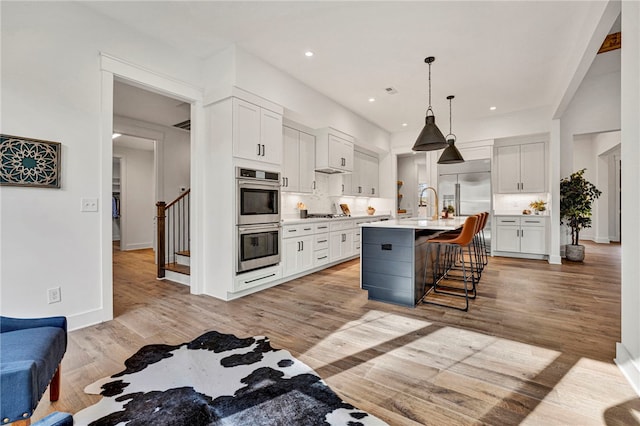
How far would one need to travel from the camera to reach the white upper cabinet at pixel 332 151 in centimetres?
527

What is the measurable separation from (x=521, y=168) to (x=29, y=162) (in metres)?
7.67

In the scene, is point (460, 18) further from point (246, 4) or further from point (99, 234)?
point (99, 234)

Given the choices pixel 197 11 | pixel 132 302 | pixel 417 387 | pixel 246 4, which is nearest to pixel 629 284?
pixel 417 387

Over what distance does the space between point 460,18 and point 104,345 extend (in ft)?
14.5

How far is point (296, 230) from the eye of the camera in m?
4.39

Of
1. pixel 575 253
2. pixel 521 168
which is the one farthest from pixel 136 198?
pixel 575 253

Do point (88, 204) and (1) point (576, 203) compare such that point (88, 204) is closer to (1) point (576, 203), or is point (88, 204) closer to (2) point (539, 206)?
(1) point (576, 203)

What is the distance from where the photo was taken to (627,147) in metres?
1.91

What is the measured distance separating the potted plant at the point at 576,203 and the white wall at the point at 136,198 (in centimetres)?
899

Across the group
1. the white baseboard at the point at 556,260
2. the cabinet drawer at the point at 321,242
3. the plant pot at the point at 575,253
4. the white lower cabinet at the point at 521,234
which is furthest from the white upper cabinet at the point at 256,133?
the plant pot at the point at 575,253

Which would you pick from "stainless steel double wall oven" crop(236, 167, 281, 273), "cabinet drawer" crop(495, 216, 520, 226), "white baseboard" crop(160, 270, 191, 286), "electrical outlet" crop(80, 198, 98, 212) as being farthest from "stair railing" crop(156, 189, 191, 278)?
"cabinet drawer" crop(495, 216, 520, 226)

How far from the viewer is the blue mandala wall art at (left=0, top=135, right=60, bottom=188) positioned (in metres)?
2.28

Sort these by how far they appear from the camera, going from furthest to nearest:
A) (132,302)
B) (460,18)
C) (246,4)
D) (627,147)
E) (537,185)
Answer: (537,185), (132,302), (460,18), (246,4), (627,147)

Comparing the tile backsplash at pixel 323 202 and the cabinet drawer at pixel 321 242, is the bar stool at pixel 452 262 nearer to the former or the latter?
the cabinet drawer at pixel 321 242
